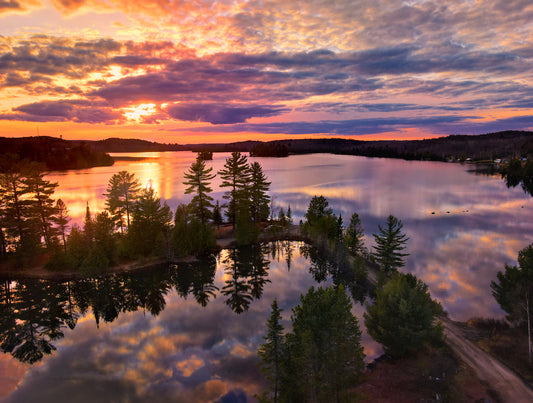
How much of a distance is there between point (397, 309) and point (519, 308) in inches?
528

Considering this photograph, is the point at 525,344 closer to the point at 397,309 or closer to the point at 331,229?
the point at 397,309

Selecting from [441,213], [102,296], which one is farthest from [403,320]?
[441,213]

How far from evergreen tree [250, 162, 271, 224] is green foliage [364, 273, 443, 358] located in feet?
142

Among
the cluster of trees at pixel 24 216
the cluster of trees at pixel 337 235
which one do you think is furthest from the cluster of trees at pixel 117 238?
the cluster of trees at pixel 337 235

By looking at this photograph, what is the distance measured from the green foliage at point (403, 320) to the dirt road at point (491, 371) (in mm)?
2453

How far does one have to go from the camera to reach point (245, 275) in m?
51.2

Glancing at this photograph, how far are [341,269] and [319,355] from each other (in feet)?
109

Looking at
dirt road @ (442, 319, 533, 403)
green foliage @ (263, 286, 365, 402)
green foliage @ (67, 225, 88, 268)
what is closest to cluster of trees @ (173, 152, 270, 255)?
green foliage @ (67, 225, 88, 268)

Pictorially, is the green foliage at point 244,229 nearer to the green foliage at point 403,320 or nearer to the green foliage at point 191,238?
the green foliage at point 191,238

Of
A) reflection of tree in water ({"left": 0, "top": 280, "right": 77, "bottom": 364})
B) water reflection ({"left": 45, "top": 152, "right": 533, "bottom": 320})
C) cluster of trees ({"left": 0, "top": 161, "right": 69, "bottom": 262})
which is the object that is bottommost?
reflection of tree in water ({"left": 0, "top": 280, "right": 77, "bottom": 364})

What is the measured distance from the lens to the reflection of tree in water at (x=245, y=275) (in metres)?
43.2

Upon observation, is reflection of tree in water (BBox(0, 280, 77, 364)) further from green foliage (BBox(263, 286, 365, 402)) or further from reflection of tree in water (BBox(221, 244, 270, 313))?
green foliage (BBox(263, 286, 365, 402))

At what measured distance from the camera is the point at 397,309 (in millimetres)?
27469

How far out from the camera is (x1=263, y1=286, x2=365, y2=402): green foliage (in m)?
20.8
